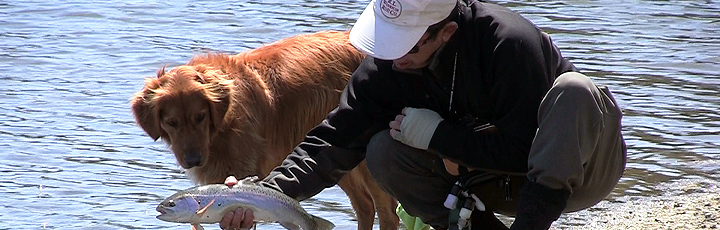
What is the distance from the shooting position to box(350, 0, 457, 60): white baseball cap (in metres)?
4.02

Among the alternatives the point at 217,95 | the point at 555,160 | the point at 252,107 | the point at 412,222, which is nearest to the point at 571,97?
the point at 555,160

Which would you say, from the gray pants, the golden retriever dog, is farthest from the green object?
the golden retriever dog

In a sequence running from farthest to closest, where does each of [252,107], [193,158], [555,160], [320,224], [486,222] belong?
[252,107] < [193,158] < [486,222] < [320,224] < [555,160]

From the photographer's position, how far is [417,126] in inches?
168

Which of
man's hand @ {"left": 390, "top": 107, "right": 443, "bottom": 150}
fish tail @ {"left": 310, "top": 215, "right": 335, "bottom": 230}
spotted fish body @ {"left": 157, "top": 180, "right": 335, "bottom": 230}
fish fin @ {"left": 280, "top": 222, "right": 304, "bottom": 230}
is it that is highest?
man's hand @ {"left": 390, "top": 107, "right": 443, "bottom": 150}

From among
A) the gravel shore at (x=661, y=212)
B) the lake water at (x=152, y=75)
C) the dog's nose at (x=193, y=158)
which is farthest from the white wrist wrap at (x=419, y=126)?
the lake water at (x=152, y=75)

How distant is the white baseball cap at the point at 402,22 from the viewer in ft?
13.2

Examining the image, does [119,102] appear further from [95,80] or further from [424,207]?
[424,207]

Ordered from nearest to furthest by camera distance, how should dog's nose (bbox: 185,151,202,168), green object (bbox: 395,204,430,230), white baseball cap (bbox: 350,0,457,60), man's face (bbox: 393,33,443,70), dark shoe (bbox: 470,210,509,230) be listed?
white baseball cap (bbox: 350,0,457,60) < man's face (bbox: 393,33,443,70) < dark shoe (bbox: 470,210,509,230) < green object (bbox: 395,204,430,230) < dog's nose (bbox: 185,151,202,168)

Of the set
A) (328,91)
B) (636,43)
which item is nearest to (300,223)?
(328,91)

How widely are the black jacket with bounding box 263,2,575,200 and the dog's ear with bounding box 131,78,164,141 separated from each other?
1292 millimetres

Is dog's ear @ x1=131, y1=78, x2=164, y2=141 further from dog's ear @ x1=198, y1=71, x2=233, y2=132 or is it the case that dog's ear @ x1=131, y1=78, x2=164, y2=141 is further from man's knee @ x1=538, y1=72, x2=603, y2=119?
man's knee @ x1=538, y1=72, x2=603, y2=119

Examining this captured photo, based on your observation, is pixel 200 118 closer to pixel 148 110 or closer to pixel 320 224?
pixel 148 110

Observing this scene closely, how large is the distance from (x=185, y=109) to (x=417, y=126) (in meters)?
1.71
